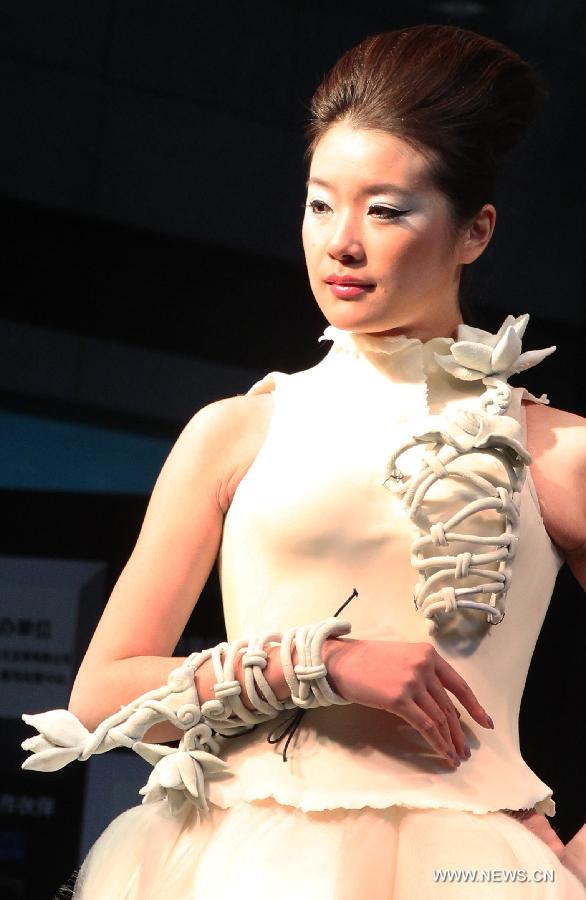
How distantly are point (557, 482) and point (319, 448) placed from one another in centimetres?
23

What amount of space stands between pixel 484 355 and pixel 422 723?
378 mm

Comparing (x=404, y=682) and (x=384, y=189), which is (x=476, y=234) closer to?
(x=384, y=189)

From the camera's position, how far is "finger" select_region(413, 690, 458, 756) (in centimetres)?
123

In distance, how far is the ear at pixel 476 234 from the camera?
148cm

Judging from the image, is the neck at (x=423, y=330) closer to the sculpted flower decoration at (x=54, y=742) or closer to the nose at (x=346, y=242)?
the nose at (x=346, y=242)

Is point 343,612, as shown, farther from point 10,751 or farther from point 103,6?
point 103,6

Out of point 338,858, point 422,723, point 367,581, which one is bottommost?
point 338,858

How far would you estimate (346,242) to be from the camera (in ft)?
4.57

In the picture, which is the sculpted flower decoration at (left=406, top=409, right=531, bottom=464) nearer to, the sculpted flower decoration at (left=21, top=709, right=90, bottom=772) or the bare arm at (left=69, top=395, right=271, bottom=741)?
the bare arm at (left=69, top=395, right=271, bottom=741)

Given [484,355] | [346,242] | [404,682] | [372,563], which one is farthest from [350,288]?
[404,682]

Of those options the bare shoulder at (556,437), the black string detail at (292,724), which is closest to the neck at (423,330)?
the bare shoulder at (556,437)

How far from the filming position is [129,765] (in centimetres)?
267

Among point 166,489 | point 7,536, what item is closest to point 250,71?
point 7,536

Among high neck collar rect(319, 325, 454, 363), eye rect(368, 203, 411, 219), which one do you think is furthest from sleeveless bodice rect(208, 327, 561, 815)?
eye rect(368, 203, 411, 219)
